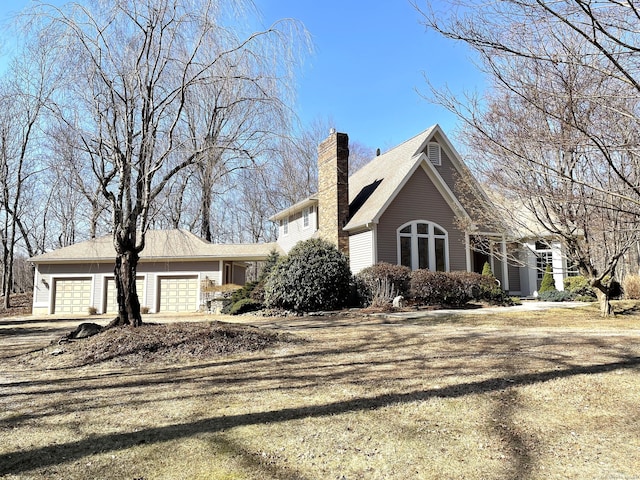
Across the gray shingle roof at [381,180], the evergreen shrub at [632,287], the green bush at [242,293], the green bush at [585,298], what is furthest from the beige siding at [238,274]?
the evergreen shrub at [632,287]

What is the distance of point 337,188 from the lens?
17516 mm

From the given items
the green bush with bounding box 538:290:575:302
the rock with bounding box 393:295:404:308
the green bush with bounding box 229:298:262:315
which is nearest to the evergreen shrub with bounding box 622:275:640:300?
the green bush with bounding box 538:290:575:302

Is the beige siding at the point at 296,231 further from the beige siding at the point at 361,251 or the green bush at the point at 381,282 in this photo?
the green bush at the point at 381,282

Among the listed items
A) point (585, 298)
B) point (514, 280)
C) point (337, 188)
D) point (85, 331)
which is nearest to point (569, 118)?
point (85, 331)

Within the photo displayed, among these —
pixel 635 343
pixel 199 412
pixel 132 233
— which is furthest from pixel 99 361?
pixel 635 343

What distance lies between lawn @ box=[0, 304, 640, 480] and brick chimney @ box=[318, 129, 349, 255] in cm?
1031

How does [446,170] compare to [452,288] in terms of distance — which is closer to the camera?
[452,288]

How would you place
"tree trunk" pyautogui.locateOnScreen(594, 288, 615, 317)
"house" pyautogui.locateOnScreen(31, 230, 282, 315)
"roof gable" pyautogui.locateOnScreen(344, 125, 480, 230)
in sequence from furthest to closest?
"house" pyautogui.locateOnScreen(31, 230, 282, 315), "roof gable" pyautogui.locateOnScreen(344, 125, 480, 230), "tree trunk" pyautogui.locateOnScreen(594, 288, 615, 317)

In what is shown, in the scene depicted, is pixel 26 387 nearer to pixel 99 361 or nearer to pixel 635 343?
pixel 99 361

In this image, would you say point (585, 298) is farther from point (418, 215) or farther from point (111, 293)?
point (111, 293)

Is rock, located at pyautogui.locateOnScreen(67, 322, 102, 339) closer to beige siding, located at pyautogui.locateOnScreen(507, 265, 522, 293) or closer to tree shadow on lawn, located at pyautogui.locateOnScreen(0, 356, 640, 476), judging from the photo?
tree shadow on lawn, located at pyautogui.locateOnScreen(0, 356, 640, 476)

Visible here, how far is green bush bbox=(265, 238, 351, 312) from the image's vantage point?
14508 millimetres

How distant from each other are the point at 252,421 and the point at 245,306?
12.8m

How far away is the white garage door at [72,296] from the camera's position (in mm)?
21547
